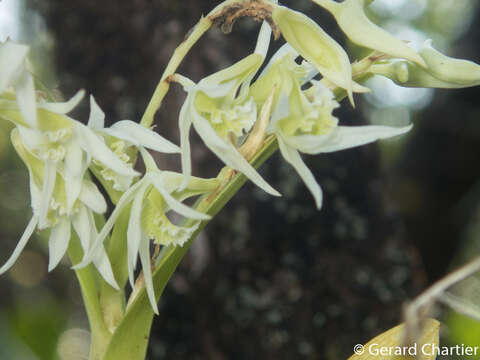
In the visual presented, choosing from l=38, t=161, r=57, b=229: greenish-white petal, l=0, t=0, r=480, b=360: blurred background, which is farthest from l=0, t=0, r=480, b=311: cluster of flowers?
l=0, t=0, r=480, b=360: blurred background

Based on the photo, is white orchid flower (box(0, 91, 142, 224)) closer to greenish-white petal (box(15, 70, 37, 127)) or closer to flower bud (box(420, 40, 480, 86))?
greenish-white petal (box(15, 70, 37, 127))

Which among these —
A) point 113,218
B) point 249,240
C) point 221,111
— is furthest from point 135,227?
point 249,240

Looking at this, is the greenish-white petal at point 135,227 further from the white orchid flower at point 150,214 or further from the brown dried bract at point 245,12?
the brown dried bract at point 245,12

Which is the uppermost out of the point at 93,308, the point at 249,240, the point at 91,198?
the point at 91,198

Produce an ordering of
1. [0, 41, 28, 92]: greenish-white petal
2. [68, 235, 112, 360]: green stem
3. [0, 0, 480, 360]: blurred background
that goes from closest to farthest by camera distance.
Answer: [0, 41, 28, 92]: greenish-white petal → [68, 235, 112, 360]: green stem → [0, 0, 480, 360]: blurred background

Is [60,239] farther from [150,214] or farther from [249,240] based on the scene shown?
[249,240]
